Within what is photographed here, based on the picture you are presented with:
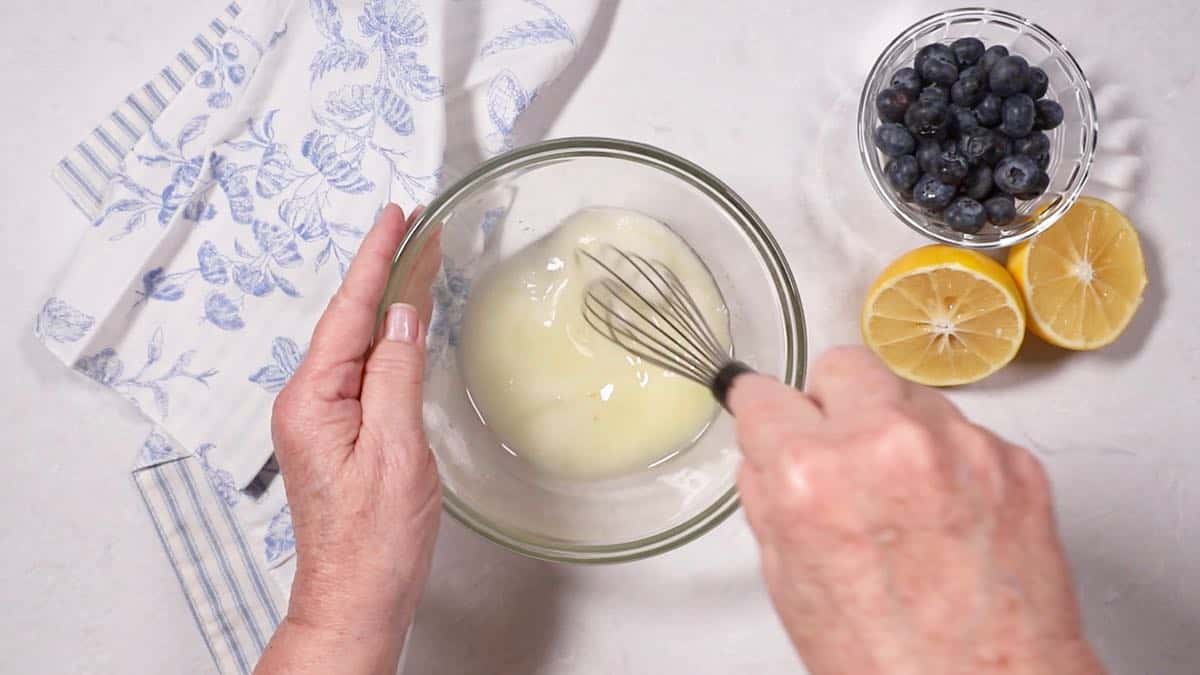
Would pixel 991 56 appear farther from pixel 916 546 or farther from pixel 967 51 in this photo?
pixel 916 546

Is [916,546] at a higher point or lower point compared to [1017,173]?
lower

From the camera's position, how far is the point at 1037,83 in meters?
0.78

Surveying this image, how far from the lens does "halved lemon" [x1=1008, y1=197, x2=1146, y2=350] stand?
795 mm

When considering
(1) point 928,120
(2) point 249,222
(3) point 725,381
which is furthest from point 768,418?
(2) point 249,222

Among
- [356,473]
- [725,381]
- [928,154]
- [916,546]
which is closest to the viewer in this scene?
[916,546]

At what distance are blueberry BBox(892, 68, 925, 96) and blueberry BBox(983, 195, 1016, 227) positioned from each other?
0.11m

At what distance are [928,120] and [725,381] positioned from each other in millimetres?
354

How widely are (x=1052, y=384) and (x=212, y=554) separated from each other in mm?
788

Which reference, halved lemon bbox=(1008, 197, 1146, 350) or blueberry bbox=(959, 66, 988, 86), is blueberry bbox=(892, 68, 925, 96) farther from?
halved lemon bbox=(1008, 197, 1146, 350)

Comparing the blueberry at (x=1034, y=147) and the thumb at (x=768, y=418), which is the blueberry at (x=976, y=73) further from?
the thumb at (x=768, y=418)

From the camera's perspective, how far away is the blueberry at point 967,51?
2.57 feet

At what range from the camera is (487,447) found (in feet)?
2.60

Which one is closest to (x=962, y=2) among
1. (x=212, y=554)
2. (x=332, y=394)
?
(x=332, y=394)

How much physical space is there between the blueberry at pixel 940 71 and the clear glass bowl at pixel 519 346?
0.21m
